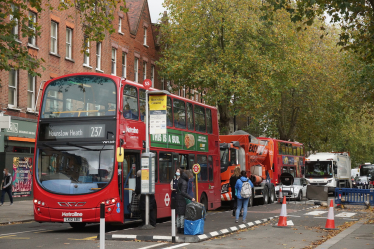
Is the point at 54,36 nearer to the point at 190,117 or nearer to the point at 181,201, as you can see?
the point at 190,117

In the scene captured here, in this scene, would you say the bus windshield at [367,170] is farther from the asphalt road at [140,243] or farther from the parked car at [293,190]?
the asphalt road at [140,243]

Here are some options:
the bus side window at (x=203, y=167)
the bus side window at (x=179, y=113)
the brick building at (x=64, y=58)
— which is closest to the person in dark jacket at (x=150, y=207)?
the bus side window at (x=179, y=113)

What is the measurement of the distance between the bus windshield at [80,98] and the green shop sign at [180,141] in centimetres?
240

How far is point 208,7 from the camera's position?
3988 centimetres

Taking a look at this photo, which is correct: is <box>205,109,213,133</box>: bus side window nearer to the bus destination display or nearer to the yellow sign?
the yellow sign

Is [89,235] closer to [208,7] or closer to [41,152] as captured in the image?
[41,152]

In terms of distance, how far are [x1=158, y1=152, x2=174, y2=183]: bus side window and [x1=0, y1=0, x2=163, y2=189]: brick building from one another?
527 cm

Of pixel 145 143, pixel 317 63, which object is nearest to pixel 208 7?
pixel 317 63

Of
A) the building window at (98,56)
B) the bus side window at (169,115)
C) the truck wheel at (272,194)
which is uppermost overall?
the building window at (98,56)

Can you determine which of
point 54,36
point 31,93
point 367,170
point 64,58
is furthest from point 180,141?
point 367,170

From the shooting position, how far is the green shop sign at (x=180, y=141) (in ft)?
58.2

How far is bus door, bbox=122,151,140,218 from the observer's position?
15836 millimetres

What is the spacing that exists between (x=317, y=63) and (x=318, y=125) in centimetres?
863

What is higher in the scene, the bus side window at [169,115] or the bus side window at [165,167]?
the bus side window at [169,115]
